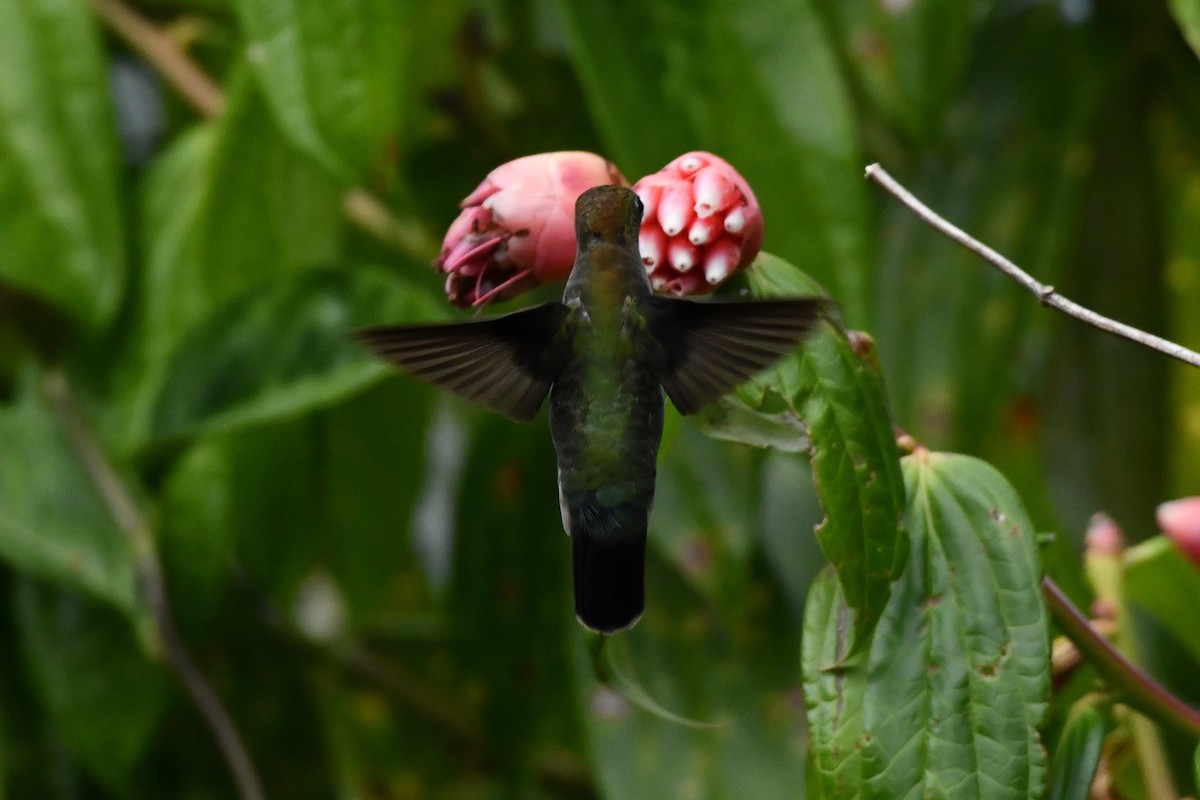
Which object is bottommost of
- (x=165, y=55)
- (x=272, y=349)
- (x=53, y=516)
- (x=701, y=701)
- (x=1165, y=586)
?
(x=701, y=701)

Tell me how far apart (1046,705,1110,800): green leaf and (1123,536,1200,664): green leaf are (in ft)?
0.68

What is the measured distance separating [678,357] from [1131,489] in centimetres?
82

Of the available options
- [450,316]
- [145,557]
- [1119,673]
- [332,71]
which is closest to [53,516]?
[145,557]

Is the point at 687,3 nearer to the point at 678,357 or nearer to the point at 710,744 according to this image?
the point at 678,357

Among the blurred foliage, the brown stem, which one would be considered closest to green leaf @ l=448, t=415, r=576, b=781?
the blurred foliage

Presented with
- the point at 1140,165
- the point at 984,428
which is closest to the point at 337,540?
the point at 984,428

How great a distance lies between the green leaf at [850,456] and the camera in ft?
2.00

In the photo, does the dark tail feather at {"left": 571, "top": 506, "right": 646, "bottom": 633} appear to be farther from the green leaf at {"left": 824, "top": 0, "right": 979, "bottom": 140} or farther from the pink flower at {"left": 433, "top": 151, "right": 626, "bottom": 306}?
the green leaf at {"left": 824, "top": 0, "right": 979, "bottom": 140}

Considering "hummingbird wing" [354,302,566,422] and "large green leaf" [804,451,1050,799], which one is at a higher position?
"hummingbird wing" [354,302,566,422]

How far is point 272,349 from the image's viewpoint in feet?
3.83

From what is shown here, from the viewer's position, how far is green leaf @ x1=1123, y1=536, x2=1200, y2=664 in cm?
87

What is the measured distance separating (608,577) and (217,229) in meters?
0.67

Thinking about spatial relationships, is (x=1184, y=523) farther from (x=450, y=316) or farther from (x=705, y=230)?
(x=450, y=316)

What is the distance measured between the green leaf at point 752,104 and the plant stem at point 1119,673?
352 millimetres
